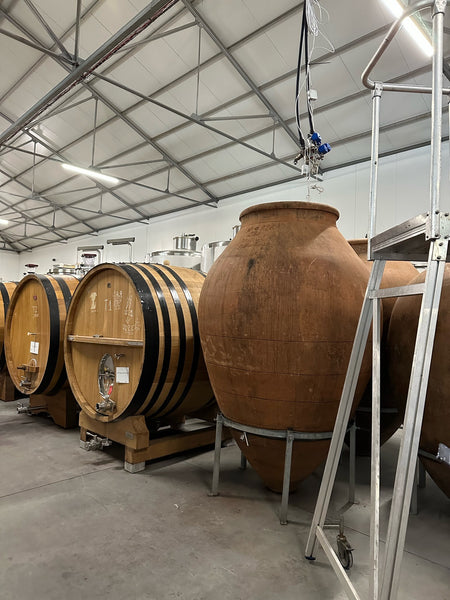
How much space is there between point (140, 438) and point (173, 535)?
3.45 feet

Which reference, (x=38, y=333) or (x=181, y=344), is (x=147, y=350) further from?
(x=38, y=333)

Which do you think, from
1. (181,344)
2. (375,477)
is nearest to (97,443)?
(181,344)

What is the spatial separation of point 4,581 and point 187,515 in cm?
104

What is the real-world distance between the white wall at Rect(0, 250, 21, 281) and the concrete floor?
20744mm

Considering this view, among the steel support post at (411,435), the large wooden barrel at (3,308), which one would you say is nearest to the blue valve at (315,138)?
the steel support post at (411,435)

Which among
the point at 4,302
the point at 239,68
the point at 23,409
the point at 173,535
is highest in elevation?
the point at 239,68

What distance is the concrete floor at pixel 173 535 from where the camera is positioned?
190 centimetres

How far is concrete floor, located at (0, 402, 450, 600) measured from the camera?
1.90 metres

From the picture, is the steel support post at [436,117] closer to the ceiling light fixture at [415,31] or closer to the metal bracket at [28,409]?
the ceiling light fixture at [415,31]

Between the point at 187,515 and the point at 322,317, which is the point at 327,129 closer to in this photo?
the point at 322,317

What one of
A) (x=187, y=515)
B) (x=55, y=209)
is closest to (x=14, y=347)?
(x=187, y=515)

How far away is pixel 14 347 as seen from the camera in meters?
4.97

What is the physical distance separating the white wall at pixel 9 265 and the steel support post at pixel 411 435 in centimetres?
2334

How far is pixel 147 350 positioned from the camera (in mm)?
3160
